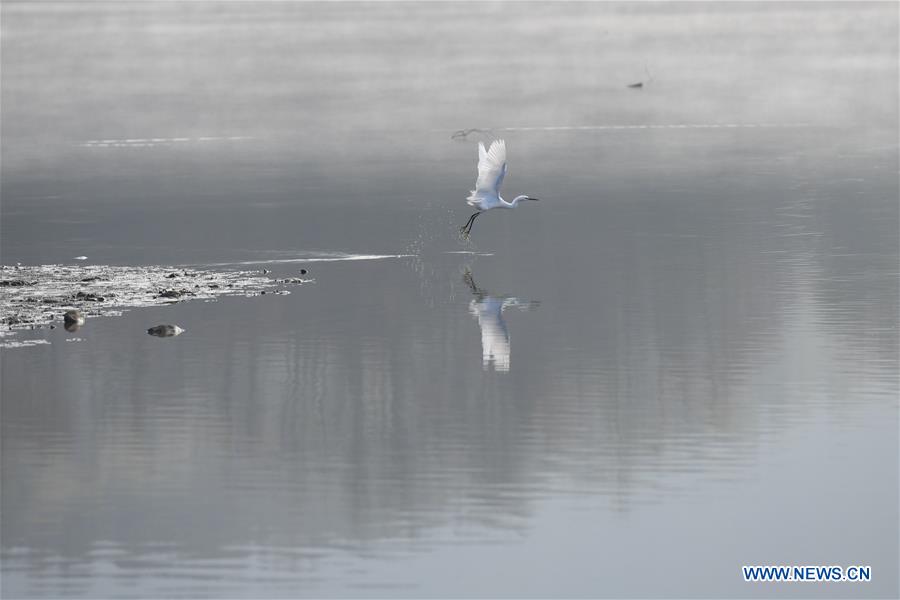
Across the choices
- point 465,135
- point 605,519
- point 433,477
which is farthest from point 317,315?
point 465,135

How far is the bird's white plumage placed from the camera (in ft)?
110

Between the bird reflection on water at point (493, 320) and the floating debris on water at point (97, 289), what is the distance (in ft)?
11.7

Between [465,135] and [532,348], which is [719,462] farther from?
[465,135]

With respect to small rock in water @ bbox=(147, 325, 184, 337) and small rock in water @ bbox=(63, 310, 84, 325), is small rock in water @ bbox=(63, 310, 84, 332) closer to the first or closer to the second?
small rock in water @ bbox=(63, 310, 84, 325)

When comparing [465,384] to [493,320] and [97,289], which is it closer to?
[493,320]

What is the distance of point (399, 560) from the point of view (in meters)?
17.3

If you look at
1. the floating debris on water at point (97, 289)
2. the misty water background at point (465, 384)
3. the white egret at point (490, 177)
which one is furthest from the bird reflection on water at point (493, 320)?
the floating debris on water at point (97, 289)

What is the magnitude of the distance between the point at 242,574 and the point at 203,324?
1193cm

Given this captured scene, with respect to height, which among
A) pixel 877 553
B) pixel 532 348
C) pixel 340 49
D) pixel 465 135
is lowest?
pixel 877 553

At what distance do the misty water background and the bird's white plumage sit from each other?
143 centimetres

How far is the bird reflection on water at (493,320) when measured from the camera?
25.9 meters

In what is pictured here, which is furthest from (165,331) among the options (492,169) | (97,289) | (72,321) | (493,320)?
(492,169)

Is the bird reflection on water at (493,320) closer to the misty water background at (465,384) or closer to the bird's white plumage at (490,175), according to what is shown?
the misty water background at (465,384)

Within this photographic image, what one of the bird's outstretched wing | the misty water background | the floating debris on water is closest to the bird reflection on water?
the misty water background
